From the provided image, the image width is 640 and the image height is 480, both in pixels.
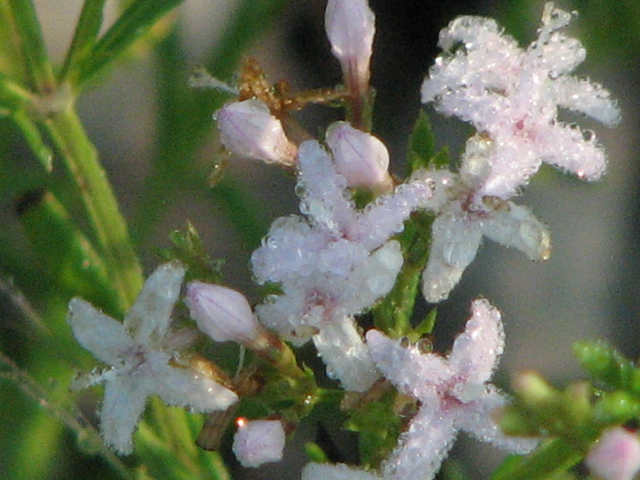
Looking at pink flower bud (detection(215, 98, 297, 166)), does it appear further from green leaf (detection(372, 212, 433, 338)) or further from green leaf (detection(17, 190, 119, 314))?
green leaf (detection(17, 190, 119, 314))

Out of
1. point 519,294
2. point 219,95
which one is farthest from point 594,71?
point 219,95

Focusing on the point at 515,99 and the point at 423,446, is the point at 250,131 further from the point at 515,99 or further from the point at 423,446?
the point at 423,446

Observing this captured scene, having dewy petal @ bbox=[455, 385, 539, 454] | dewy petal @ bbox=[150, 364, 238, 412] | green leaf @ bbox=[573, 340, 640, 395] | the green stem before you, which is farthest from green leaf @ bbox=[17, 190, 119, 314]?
green leaf @ bbox=[573, 340, 640, 395]

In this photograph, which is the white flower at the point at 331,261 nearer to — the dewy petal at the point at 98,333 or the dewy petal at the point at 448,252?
the dewy petal at the point at 448,252

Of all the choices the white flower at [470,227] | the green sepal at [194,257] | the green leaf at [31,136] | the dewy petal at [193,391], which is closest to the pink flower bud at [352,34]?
the white flower at [470,227]

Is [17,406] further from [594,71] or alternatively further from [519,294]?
[594,71]

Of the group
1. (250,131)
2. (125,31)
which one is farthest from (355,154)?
(125,31)
